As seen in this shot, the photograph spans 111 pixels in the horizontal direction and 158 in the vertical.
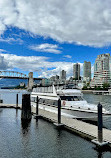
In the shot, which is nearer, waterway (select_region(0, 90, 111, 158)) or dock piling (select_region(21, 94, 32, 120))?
waterway (select_region(0, 90, 111, 158))

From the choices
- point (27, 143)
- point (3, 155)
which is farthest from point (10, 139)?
point (3, 155)

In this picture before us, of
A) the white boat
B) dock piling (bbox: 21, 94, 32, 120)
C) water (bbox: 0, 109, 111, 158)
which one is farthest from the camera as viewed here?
dock piling (bbox: 21, 94, 32, 120)

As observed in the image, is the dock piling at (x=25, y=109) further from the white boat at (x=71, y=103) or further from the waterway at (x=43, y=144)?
the waterway at (x=43, y=144)

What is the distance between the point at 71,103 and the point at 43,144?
9814 millimetres

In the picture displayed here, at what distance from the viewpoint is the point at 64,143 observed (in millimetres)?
15242

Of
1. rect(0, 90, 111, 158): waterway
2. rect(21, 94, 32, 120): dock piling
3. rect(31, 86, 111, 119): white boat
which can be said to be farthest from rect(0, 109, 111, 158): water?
rect(21, 94, 32, 120): dock piling

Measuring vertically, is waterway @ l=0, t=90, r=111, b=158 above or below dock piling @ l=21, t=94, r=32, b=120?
below

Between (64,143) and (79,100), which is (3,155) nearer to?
(64,143)

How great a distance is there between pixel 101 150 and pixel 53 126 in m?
8.50

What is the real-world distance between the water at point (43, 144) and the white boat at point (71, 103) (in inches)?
167

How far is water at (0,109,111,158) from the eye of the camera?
12958 millimetres

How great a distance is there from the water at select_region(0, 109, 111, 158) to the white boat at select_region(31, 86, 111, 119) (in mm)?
4241

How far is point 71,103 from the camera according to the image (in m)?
23.9

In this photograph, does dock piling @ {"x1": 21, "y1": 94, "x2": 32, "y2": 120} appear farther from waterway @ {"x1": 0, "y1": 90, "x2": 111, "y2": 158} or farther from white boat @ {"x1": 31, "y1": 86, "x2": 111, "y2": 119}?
waterway @ {"x1": 0, "y1": 90, "x2": 111, "y2": 158}
